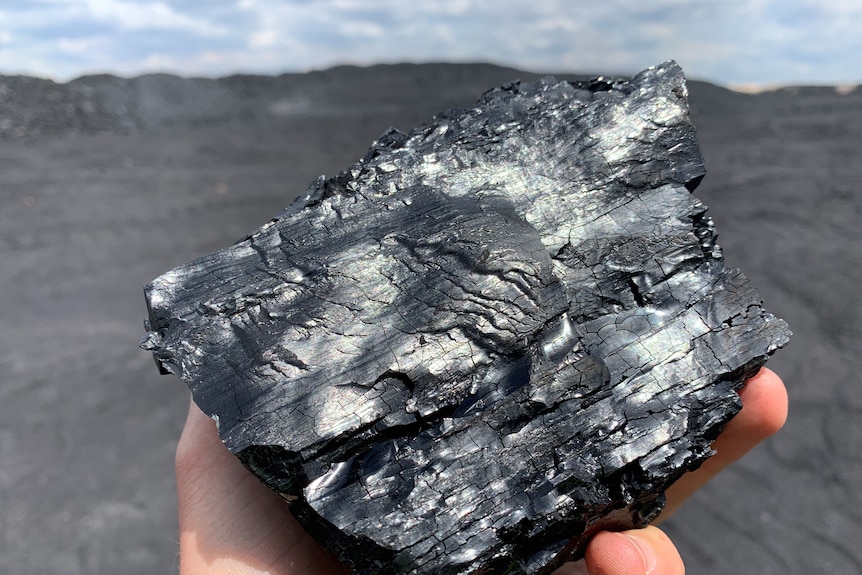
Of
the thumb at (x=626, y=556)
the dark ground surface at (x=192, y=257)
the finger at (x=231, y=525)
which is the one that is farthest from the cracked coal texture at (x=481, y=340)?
the dark ground surface at (x=192, y=257)

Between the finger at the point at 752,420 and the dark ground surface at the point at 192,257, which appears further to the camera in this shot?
the dark ground surface at the point at 192,257

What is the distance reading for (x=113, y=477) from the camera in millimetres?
3830

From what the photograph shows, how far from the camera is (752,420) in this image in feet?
6.32

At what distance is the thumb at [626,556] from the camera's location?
5.19ft

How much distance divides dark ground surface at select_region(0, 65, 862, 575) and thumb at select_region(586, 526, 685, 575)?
1.96 metres

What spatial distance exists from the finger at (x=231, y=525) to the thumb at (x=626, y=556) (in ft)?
2.60

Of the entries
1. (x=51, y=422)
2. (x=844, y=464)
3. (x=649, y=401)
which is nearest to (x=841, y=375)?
(x=844, y=464)

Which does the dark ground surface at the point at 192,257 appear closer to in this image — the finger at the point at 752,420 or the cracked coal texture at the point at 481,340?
the finger at the point at 752,420

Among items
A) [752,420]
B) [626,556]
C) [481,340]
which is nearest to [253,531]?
[481,340]

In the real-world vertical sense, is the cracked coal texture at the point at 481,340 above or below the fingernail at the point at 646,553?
above

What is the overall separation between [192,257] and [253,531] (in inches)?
194

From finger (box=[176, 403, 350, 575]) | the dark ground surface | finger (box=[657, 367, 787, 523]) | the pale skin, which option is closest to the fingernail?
the pale skin

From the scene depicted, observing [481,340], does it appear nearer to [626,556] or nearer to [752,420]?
[626,556]

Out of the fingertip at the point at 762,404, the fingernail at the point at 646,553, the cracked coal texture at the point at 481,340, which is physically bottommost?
the fingernail at the point at 646,553
